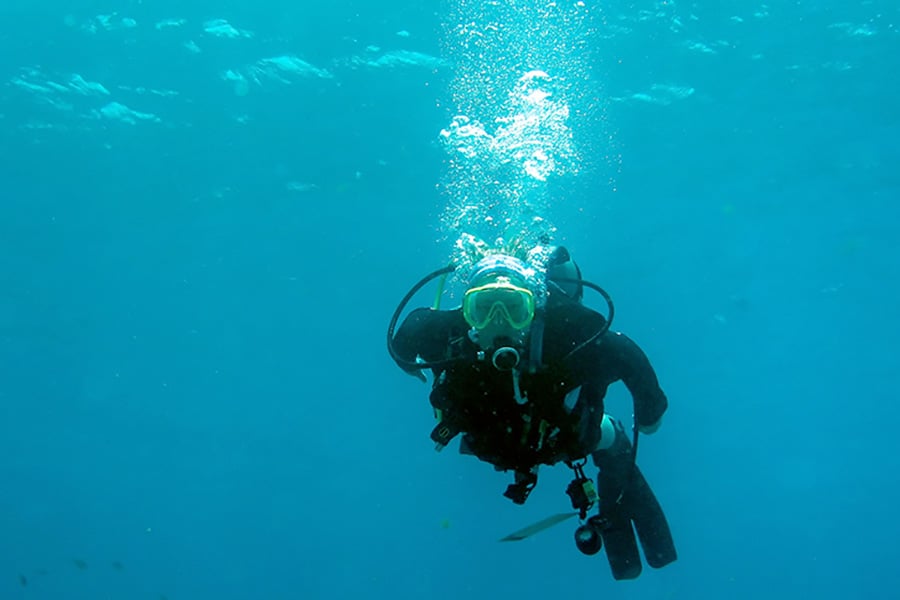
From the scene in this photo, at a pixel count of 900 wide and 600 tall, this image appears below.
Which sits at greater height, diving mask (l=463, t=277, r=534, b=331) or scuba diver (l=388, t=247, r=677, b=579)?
diving mask (l=463, t=277, r=534, b=331)

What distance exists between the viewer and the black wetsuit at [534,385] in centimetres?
506

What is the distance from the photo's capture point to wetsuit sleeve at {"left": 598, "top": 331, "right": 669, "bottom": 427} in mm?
5492

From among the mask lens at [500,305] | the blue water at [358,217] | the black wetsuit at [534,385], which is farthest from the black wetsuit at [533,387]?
the blue water at [358,217]

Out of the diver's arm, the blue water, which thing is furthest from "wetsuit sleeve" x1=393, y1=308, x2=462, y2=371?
the blue water

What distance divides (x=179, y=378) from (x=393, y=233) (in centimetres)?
1800

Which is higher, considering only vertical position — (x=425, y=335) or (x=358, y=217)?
(x=425, y=335)

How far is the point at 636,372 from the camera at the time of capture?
5.63 metres

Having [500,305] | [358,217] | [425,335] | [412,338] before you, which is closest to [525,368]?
[500,305]

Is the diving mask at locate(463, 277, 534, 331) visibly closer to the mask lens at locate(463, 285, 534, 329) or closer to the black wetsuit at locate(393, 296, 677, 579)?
the mask lens at locate(463, 285, 534, 329)

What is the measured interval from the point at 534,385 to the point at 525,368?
146mm

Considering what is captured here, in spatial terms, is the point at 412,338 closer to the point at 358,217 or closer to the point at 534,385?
the point at 534,385

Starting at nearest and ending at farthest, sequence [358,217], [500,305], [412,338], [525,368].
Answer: [500,305] < [525,368] < [412,338] < [358,217]

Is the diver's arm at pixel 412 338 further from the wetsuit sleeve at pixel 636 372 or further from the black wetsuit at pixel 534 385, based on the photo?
the wetsuit sleeve at pixel 636 372

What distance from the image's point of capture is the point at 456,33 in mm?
14594
